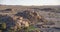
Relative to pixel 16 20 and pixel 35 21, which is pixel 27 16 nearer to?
pixel 35 21

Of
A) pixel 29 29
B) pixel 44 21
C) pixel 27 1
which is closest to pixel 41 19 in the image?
pixel 44 21

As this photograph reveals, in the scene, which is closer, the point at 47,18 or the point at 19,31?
the point at 19,31

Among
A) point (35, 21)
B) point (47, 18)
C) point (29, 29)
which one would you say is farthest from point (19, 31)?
point (47, 18)

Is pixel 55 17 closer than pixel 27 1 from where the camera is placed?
Yes

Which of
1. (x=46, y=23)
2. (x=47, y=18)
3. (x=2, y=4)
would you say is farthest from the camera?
(x=2, y=4)

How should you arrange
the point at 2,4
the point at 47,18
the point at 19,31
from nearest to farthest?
the point at 19,31, the point at 47,18, the point at 2,4

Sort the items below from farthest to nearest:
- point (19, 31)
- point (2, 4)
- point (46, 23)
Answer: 1. point (2, 4)
2. point (46, 23)
3. point (19, 31)

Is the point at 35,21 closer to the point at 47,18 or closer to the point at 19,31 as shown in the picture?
the point at 47,18

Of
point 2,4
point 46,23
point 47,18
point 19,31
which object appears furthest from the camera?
point 2,4
